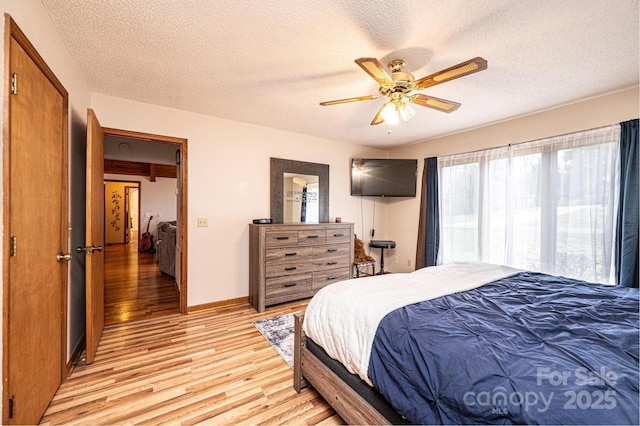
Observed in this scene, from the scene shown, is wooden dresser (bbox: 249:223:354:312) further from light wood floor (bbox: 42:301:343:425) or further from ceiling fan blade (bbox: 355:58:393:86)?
ceiling fan blade (bbox: 355:58:393:86)

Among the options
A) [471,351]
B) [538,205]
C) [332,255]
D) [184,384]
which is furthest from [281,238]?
[538,205]

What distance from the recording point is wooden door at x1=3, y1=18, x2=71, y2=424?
1.15 meters

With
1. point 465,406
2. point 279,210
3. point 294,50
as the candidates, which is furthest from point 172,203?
point 465,406

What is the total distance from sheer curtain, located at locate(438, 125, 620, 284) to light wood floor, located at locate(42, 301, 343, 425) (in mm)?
2972

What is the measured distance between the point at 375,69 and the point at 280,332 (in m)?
2.50

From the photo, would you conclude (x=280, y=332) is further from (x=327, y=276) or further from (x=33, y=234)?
(x=33, y=234)

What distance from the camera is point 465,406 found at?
2.93 feet

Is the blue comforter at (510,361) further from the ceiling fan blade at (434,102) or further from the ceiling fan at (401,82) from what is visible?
the ceiling fan blade at (434,102)

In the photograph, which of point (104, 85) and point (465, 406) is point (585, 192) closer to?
point (465, 406)

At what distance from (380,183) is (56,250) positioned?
401 cm

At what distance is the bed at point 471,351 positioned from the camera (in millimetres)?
818

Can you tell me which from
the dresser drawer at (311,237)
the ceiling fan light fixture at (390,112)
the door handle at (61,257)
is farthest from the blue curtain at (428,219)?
the door handle at (61,257)

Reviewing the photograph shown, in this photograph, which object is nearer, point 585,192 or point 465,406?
point 465,406

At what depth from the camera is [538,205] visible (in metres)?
3.03
